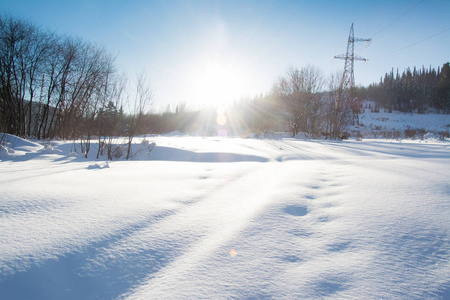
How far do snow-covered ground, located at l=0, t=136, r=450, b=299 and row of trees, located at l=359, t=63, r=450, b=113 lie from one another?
171 feet

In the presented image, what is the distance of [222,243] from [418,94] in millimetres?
57079

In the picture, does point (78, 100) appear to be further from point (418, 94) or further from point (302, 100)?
point (418, 94)

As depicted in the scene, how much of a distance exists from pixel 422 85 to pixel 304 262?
60.4m

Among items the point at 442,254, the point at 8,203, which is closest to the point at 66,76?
the point at 8,203

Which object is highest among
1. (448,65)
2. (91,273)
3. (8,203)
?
(448,65)

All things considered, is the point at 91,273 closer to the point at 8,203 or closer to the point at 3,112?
the point at 8,203

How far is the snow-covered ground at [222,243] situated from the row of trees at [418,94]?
171 ft

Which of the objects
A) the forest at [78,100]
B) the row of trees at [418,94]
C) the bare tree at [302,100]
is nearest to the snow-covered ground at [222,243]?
the forest at [78,100]

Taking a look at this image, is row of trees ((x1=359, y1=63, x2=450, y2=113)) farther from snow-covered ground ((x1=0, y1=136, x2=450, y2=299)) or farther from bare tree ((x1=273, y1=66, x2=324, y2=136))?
snow-covered ground ((x1=0, y1=136, x2=450, y2=299))

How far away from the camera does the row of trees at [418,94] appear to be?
38.9 metres

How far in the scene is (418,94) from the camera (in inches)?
1588

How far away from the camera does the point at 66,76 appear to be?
1223 centimetres

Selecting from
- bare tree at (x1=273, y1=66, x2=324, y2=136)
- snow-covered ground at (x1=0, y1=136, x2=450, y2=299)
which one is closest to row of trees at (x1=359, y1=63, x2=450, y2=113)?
bare tree at (x1=273, y1=66, x2=324, y2=136)

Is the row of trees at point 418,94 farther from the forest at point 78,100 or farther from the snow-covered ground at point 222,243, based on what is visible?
the snow-covered ground at point 222,243
